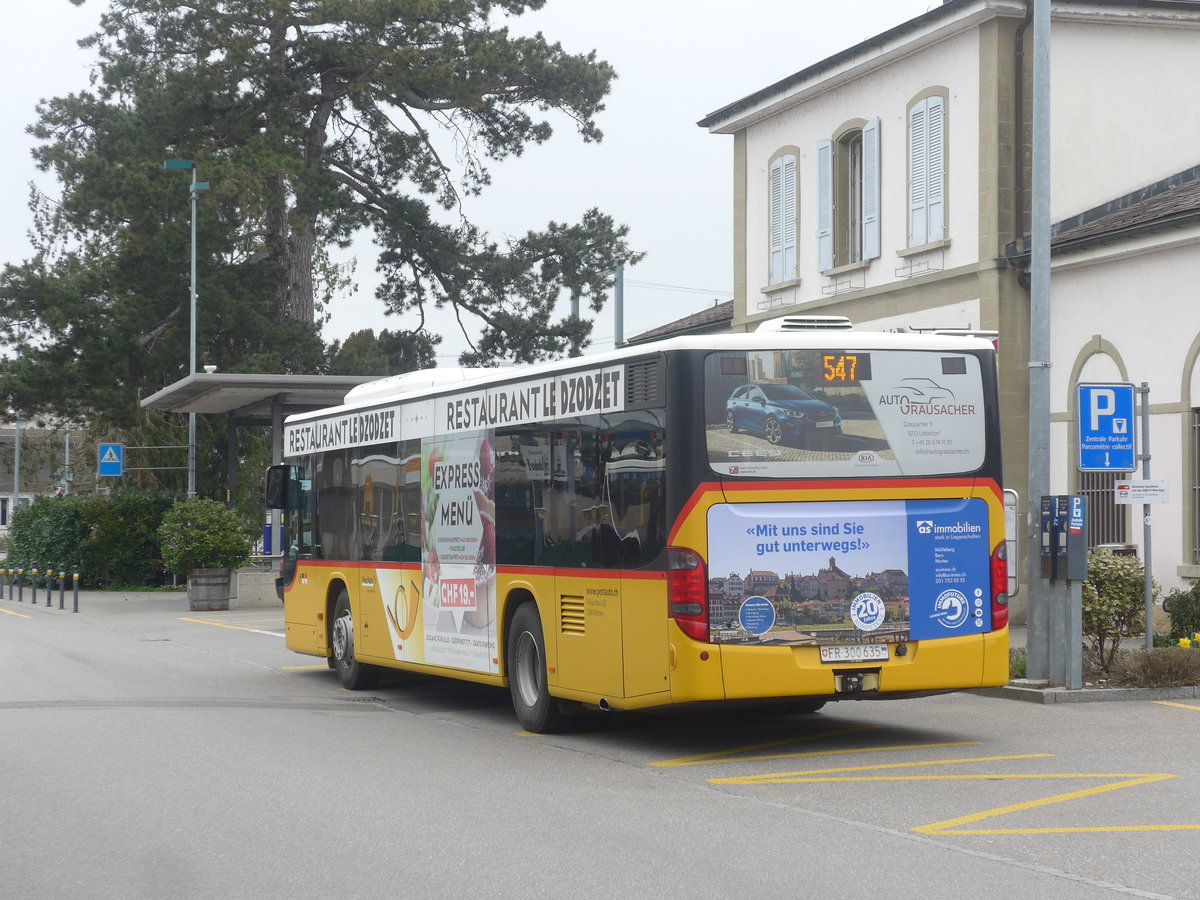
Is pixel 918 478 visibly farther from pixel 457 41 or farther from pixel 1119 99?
pixel 457 41

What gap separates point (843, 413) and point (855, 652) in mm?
1594

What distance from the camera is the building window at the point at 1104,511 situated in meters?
21.3

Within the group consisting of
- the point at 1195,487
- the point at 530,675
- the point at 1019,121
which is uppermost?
the point at 1019,121

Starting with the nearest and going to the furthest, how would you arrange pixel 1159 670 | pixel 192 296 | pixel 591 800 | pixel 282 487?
pixel 591 800 → pixel 1159 670 → pixel 282 487 → pixel 192 296

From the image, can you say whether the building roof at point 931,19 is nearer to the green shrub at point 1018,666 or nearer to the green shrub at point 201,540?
the green shrub at point 1018,666

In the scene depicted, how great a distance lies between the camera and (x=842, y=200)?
84.2ft

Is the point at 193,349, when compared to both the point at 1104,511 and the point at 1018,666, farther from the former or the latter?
the point at 1018,666

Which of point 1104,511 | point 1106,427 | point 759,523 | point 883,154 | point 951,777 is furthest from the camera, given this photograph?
point 883,154

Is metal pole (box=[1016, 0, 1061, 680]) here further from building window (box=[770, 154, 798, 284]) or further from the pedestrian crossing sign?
the pedestrian crossing sign

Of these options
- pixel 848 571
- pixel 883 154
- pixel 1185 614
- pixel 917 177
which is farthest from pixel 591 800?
pixel 883 154

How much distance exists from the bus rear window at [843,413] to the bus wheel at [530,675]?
2567mm

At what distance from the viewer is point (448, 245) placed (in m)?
42.3

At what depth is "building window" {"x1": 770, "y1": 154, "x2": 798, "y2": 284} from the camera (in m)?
26.9

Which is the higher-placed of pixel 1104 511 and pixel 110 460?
pixel 110 460
